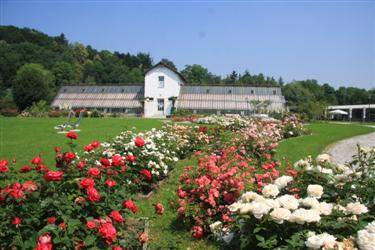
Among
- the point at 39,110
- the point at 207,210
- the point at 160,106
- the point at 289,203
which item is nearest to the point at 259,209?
the point at 289,203

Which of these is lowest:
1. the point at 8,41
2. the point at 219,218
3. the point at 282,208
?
the point at 219,218

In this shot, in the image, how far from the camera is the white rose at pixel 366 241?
212 centimetres

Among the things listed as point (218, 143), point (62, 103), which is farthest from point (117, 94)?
point (218, 143)

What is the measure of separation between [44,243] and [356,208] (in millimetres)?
2218

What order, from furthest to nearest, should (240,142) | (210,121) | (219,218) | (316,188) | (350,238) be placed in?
1. (210,121)
2. (240,142)
3. (219,218)
4. (316,188)
5. (350,238)

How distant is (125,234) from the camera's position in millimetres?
2996

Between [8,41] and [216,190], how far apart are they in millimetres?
98333

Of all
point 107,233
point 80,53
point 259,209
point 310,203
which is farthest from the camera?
point 80,53

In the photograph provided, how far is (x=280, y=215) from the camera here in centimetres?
241

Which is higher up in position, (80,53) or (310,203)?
(80,53)

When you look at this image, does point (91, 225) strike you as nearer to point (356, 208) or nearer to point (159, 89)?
point (356, 208)

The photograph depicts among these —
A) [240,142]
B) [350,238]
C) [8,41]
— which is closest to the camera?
[350,238]

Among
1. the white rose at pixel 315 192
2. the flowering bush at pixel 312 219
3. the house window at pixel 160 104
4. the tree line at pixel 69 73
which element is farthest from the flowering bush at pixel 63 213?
the tree line at pixel 69 73

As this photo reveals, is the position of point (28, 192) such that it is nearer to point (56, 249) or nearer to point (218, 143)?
point (56, 249)
